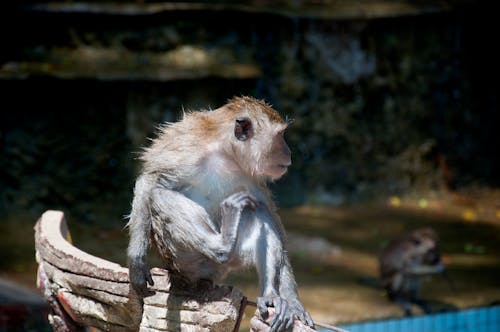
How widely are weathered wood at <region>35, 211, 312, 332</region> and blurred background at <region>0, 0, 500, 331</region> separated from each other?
3569 millimetres

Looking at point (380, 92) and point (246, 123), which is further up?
point (380, 92)

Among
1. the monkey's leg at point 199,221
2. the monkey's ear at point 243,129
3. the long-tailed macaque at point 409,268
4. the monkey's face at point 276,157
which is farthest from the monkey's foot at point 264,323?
the long-tailed macaque at point 409,268

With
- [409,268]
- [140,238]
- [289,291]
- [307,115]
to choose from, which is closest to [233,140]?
[140,238]

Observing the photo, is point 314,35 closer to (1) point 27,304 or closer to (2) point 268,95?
(2) point 268,95

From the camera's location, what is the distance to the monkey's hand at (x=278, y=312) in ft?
12.6

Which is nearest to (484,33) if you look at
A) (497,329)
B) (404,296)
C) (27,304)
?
(404,296)

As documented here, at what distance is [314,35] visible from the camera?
1120cm

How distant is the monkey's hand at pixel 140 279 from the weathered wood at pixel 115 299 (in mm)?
30

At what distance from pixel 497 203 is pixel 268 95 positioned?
3685 mm

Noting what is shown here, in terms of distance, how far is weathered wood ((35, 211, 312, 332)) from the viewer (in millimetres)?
3895

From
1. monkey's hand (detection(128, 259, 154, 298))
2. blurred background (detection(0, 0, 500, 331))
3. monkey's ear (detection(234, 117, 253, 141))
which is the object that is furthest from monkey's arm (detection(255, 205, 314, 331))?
blurred background (detection(0, 0, 500, 331))

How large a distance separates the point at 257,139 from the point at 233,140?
0.14 metres

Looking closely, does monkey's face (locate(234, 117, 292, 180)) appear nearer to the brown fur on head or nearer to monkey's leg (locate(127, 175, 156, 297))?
the brown fur on head

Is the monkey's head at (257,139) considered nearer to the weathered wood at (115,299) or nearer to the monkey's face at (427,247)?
the weathered wood at (115,299)
